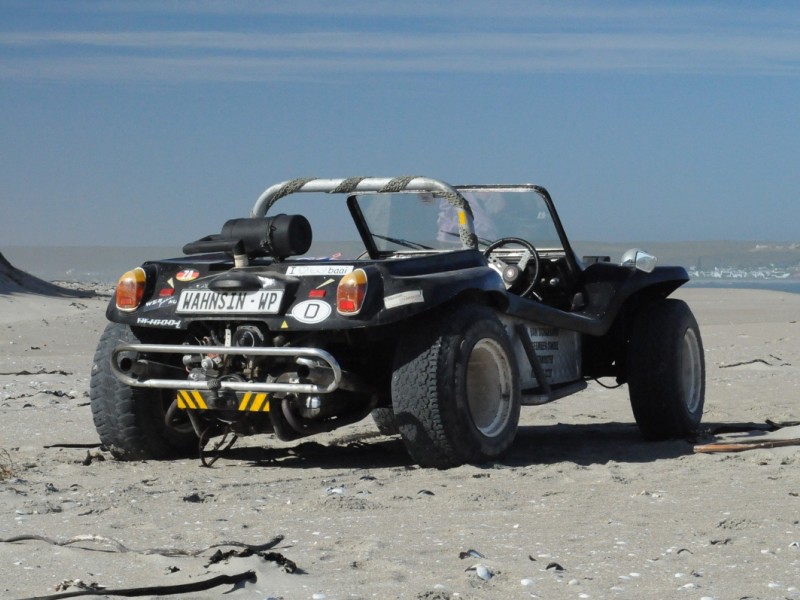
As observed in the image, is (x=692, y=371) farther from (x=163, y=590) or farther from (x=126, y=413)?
(x=163, y=590)

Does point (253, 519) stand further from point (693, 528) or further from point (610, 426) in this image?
point (610, 426)

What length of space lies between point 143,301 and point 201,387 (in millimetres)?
779

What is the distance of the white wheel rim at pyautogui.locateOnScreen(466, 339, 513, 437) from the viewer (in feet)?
25.1

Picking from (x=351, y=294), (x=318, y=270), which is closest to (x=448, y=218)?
(x=318, y=270)

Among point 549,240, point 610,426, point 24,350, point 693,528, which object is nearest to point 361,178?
point 549,240

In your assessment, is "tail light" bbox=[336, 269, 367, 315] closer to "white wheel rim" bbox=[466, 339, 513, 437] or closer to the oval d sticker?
the oval d sticker

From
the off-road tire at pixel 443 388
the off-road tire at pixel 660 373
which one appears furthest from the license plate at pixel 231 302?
the off-road tire at pixel 660 373

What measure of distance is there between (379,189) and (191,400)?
6.02 ft

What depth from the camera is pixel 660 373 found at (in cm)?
898

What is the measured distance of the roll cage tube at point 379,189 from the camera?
8156 millimetres

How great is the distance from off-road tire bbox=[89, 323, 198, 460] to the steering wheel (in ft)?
7.55

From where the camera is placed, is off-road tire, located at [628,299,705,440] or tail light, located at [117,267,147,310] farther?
off-road tire, located at [628,299,705,440]

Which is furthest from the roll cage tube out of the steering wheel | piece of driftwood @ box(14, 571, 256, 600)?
piece of driftwood @ box(14, 571, 256, 600)

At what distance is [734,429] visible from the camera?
374 inches
